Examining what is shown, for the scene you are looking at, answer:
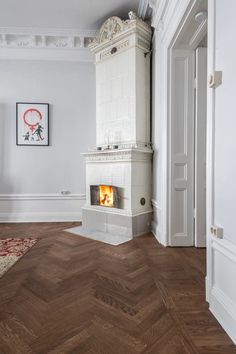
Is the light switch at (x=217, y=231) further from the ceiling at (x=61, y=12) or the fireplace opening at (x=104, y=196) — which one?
the ceiling at (x=61, y=12)

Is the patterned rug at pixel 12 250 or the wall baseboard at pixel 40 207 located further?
the wall baseboard at pixel 40 207

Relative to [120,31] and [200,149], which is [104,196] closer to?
[200,149]

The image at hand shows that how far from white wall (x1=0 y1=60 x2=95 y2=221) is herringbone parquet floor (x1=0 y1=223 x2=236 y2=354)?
1822 millimetres

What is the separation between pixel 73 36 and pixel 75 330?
446 cm

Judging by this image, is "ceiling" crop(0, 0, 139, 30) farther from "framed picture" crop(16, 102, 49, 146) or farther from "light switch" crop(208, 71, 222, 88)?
"light switch" crop(208, 71, 222, 88)

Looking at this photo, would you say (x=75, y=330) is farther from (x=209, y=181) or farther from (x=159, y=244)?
(x=159, y=244)

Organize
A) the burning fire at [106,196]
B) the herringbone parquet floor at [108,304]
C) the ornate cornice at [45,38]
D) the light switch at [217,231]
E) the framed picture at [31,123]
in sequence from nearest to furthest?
the herringbone parquet floor at [108,304], the light switch at [217,231], the burning fire at [106,196], the ornate cornice at [45,38], the framed picture at [31,123]

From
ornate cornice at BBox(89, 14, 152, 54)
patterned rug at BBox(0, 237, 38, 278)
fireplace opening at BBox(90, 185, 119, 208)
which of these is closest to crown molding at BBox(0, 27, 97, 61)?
ornate cornice at BBox(89, 14, 152, 54)

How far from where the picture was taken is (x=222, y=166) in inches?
52.7

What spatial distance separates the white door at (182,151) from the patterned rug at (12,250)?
1.78 m

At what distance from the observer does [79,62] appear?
422 centimetres

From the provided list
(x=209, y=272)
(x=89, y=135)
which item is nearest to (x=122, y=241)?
(x=209, y=272)

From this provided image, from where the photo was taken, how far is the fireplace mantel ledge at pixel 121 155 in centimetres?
303

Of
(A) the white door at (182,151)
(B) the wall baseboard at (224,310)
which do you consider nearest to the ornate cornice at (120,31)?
(A) the white door at (182,151)
